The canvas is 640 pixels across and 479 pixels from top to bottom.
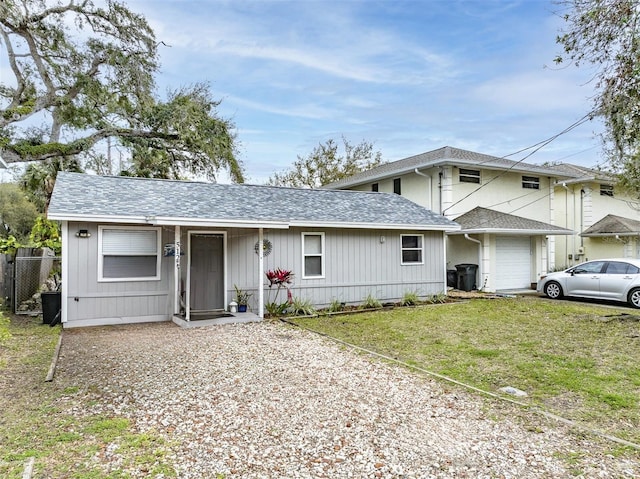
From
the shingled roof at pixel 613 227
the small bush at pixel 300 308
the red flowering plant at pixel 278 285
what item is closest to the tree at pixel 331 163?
the shingled roof at pixel 613 227

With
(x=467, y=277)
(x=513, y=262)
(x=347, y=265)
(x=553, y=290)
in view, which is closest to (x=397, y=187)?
(x=467, y=277)

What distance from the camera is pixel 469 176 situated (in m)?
17.0

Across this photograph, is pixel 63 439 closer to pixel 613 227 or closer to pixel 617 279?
pixel 617 279

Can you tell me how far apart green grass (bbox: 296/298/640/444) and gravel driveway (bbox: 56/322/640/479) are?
2.48ft

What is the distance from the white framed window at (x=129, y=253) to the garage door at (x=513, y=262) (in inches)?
479

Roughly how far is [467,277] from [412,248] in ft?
10.4

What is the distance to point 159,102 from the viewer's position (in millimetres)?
19625

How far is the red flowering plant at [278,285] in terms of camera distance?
1116 centimetres

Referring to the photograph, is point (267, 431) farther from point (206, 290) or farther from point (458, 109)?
point (458, 109)

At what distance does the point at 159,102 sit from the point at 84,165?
4.50 metres

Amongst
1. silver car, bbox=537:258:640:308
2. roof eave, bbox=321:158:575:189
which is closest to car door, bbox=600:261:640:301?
silver car, bbox=537:258:640:308

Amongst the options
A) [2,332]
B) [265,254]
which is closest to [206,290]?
[265,254]

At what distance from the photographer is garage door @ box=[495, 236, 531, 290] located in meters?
16.5

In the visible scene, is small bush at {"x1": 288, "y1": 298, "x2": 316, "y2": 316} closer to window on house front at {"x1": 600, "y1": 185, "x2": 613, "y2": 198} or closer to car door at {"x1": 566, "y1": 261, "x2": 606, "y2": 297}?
car door at {"x1": 566, "y1": 261, "x2": 606, "y2": 297}
